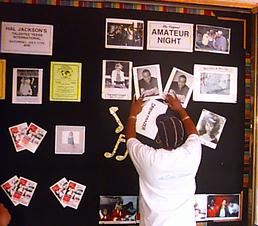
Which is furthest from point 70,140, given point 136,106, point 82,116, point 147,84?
point 147,84

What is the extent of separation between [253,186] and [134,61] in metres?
0.95

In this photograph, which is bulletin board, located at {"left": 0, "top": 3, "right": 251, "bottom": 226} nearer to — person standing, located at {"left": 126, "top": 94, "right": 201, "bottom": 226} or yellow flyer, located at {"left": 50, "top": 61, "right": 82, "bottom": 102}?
yellow flyer, located at {"left": 50, "top": 61, "right": 82, "bottom": 102}

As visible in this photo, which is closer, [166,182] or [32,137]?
[166,182]

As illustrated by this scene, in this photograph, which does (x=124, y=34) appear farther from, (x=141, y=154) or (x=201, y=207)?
(x=201, y=207)

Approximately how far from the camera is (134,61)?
1925mm

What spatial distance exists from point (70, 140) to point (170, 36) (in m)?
0.77

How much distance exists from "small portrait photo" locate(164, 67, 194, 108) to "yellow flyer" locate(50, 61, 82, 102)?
48 centimetres

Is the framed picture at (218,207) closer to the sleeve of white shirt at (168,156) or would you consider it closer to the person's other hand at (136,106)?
the sleeve of white shirt at (168,156)

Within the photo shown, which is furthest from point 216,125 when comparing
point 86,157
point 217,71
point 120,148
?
point 86,157

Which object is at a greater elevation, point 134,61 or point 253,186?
point 134,61

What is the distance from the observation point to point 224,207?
1.99 meters

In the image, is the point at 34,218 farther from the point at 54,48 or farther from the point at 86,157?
the point at 54,48

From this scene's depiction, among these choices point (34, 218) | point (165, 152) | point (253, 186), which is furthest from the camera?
point (253, 186)

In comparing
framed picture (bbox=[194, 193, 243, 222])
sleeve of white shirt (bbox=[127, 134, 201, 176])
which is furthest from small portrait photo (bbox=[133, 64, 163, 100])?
framed picture (bbox=[194, 193, 243, 222])
